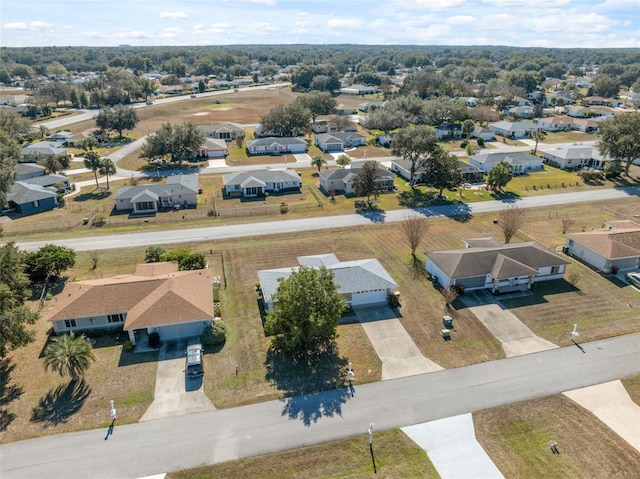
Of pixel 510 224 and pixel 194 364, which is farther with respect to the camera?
pixel 510 224

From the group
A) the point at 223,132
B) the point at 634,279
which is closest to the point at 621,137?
the point at 634,279

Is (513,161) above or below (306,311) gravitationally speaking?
below

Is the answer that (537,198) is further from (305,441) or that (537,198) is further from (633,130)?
(305,441)

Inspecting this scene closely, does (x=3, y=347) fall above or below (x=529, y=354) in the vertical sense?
above

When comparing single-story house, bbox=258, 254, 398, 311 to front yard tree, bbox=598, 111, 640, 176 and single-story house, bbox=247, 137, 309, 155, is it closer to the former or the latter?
single-story house, bbox=247, 137, 309, 155

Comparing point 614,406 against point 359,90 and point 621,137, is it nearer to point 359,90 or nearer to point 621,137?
point 621,137

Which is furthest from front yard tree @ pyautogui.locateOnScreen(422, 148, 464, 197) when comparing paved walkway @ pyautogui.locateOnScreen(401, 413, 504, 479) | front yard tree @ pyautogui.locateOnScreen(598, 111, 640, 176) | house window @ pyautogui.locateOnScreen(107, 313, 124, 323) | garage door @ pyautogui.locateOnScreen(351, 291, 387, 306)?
house window @ pyautogui.locateOnScreen(107, 313, 124, 323)

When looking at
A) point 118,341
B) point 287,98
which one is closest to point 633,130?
point 118,341
